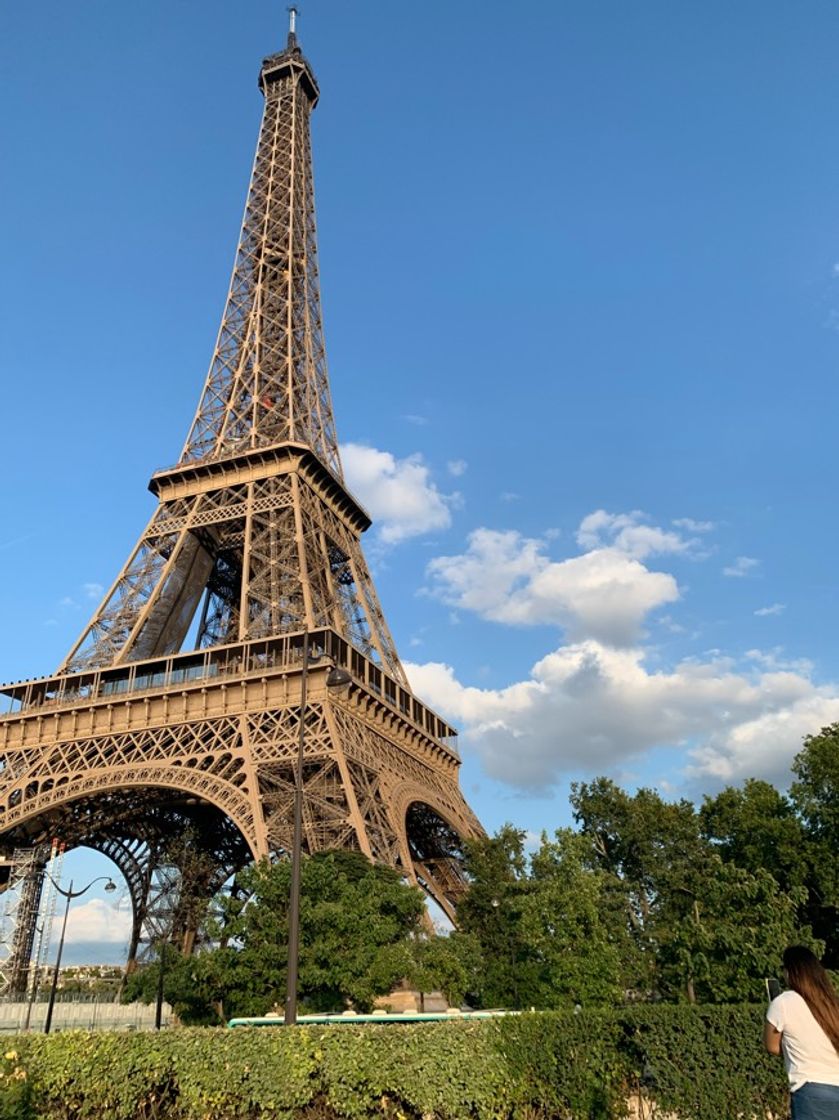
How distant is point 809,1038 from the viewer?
201 inches

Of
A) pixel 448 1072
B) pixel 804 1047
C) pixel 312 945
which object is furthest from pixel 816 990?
pixel 312 945

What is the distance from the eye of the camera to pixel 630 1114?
9859 mm

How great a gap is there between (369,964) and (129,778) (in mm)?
12998

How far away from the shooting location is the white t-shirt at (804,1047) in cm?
504

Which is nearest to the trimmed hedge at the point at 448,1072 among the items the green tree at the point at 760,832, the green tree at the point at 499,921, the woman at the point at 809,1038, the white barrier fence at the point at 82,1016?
the woman at the point at 809,1038

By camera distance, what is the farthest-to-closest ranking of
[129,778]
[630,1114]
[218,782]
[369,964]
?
1. [129,778]
2. [218,782]
3. [369,964]
4. [630,1114]

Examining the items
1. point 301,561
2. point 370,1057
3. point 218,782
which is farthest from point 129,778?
point 370,1057

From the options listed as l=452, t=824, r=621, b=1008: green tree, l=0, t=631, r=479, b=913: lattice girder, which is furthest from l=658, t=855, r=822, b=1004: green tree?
l=0, t=631, r=479, b=913: lattice girder

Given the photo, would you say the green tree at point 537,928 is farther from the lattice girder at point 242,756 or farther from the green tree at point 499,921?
the lattice girder at point 242,756

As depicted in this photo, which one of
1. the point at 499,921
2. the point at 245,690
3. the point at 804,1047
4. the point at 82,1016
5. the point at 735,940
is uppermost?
the point at 245,690

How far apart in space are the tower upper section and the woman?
128 ft

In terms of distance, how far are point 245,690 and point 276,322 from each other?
82.2ft

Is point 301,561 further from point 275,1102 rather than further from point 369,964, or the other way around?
point 275,1102

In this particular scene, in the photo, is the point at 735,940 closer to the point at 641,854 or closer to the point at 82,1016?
the point at 641,854
